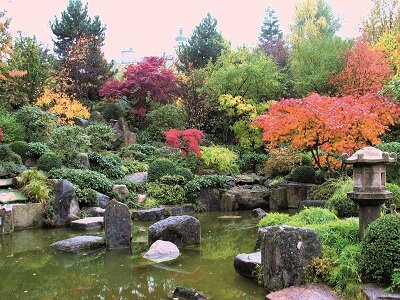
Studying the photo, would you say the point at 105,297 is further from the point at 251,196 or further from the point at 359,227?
the point at 251,196

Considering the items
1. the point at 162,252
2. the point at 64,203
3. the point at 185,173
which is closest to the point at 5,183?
the point at 64,203

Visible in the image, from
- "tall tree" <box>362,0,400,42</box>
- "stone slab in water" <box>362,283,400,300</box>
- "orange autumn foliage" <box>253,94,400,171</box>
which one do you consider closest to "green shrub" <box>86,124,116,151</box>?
"orange autumn foliage" <box>253,94,400,171</box>

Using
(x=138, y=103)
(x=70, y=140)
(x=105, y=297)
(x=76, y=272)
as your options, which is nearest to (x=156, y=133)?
(x=138, y=103)

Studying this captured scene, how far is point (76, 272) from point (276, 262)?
352cm

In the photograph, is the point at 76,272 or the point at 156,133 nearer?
the point at 76,272

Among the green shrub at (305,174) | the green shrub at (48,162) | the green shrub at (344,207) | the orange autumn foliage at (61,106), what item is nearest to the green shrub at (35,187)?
the green shrub at (48,162)

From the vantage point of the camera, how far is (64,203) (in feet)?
39.3

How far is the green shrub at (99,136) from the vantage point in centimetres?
1775

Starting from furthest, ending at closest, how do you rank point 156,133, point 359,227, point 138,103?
point 138,103 → point 156,133 → point 359,227

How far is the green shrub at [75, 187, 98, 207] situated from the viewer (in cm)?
1277

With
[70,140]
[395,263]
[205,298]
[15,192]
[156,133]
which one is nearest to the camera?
[395,263]

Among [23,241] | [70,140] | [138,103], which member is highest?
[138,103]

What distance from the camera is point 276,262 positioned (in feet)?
19.1

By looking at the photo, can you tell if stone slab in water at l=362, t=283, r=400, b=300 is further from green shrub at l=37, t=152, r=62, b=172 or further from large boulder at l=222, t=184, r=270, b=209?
green shrub at l=37, t=152, r=62, b=172
